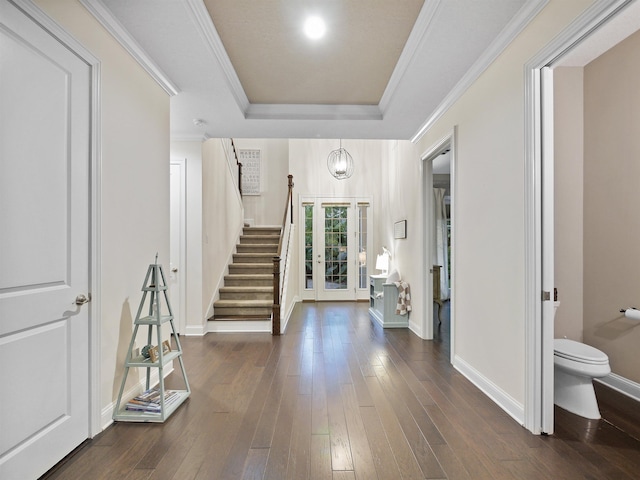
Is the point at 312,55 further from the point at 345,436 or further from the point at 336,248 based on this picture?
the point at 336,248

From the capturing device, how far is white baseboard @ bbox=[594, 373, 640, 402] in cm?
266

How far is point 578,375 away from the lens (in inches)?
94.3

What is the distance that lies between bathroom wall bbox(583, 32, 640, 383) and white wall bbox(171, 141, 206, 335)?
410 cm

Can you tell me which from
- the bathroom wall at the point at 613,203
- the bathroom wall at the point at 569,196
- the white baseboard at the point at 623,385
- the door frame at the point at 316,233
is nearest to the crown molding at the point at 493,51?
the bathroom wall at the point at 569,196

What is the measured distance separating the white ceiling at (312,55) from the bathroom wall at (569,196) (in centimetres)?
94

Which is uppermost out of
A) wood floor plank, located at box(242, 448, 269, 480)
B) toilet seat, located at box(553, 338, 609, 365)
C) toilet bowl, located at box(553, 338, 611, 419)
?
toilet seat, located at box(553, 338, 609, 365)

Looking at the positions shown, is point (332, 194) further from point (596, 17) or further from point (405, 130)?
point (596, 17)

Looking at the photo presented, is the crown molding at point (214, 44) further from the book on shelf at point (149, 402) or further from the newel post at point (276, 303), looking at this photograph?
the book on shelf at point (149, 402)

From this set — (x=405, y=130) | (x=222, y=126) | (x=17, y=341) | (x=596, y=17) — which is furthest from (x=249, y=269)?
(x=596, y=17)

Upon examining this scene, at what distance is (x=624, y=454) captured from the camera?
194cm

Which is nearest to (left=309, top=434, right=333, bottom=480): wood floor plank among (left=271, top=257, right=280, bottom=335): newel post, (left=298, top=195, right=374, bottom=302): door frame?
(left=271, top=257, right=280, bottom=335): newel post

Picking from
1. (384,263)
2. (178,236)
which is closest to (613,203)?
(384,263)

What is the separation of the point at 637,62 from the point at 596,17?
4.83ft

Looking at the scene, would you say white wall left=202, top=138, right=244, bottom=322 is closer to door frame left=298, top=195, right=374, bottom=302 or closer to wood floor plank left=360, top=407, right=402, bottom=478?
door frame left=298, top=195, right=374, bottom=302
